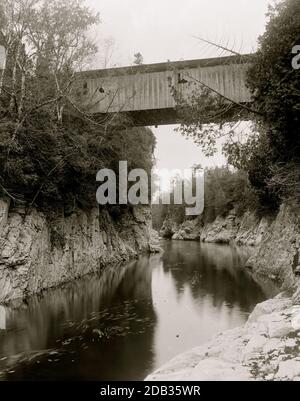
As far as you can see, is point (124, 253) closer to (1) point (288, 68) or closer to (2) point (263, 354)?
(1) point (288, 68)

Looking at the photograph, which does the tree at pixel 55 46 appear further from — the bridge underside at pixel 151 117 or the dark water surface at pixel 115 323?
the dark water surface at pixel 115 323

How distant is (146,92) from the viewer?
19.8 m

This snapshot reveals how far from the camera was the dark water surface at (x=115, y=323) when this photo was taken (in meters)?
9.09

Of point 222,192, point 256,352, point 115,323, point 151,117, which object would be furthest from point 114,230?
point 222,192

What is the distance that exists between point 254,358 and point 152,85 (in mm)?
15739

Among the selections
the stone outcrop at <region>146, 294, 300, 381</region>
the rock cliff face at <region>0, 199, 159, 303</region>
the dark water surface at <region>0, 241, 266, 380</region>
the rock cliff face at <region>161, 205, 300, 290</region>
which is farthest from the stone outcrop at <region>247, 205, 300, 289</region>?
the rock cliff face at <region>0, 199, 159, 303</region>

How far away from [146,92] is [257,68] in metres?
8.65

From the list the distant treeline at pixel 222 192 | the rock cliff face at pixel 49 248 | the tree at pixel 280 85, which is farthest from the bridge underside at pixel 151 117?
the distant treeline at pixel 222 192

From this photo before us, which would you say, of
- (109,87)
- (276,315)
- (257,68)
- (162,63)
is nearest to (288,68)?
(257,68)

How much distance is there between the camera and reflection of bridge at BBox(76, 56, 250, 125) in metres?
18.6

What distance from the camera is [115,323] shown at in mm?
12492

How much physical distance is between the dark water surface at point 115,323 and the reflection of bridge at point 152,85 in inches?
330

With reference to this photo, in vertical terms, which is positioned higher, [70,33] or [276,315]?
[70,33]

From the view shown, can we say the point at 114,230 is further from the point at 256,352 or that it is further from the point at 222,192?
the point at 222,192
